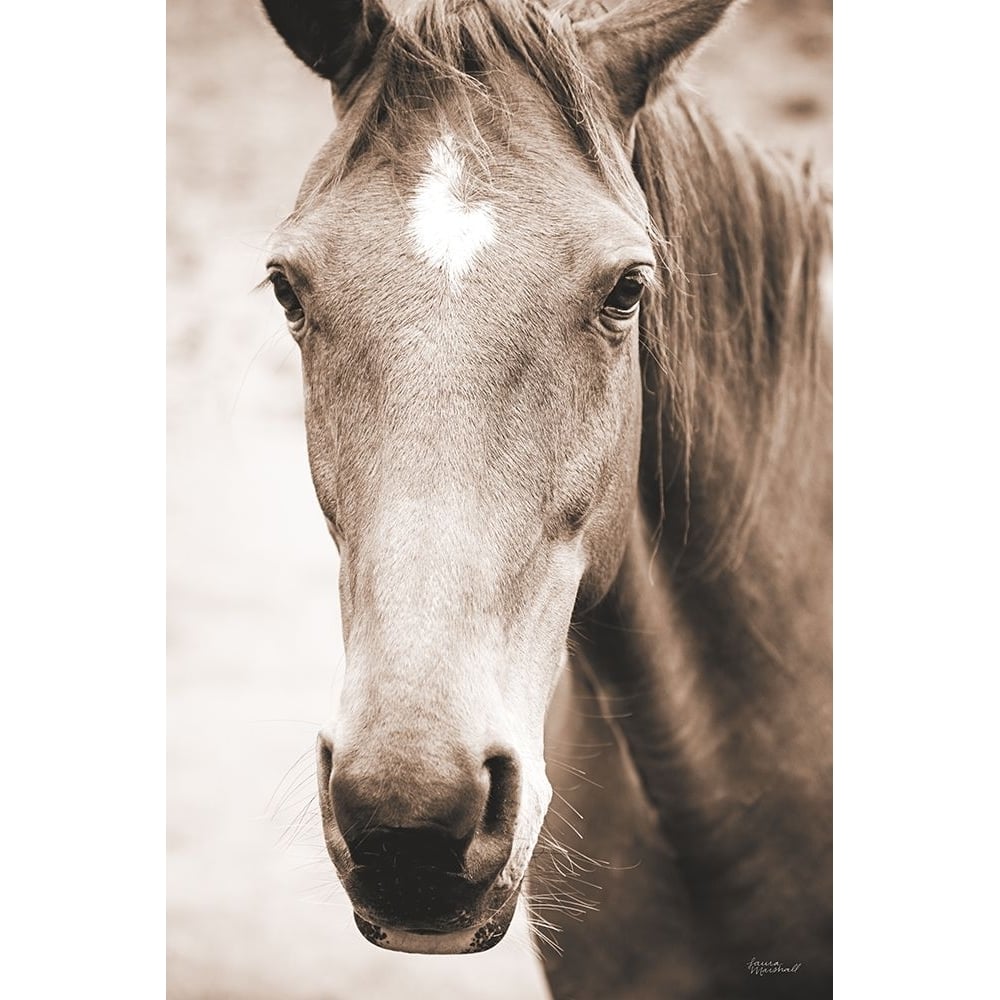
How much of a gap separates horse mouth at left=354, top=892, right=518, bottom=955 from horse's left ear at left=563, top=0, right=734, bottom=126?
934 millimetres

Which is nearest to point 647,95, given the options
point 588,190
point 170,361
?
point 588,190

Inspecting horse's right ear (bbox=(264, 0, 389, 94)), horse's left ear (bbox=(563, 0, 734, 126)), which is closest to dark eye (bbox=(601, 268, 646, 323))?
horse's left ear (bbox=(563, 0, 734, 126))

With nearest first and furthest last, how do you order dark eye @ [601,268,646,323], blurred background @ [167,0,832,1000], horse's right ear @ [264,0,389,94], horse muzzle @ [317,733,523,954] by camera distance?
horse muzzle @ [317,733,523,954] < dark eye @ [601,268,646,323] < horse's right ear @ [264,0,389,94] < blurred background @ [167,0,832,1000]

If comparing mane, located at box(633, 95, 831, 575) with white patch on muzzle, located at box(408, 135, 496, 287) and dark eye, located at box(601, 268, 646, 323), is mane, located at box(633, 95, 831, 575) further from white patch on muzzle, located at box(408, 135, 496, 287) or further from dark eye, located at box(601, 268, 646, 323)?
white patch on muzzle, located at box(408, 135, 496, 287)

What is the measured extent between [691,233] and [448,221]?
446 mm

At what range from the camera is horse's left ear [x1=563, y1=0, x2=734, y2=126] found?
134 cm

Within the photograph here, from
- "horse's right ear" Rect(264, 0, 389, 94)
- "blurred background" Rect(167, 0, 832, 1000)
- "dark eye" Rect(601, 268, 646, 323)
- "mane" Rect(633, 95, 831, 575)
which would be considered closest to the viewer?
"dark eye" Rect(601, 268, 646, 323)

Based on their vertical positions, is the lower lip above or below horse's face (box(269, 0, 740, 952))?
below

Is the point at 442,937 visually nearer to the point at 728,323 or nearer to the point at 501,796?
the point at 501,796

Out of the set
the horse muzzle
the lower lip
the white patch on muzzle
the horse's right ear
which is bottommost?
the lower lip

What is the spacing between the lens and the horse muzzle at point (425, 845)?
3.25 ft

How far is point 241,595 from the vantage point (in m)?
1.68

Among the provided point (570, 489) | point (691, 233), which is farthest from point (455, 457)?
point (691, 233)

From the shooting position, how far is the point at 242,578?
66.4 inches
